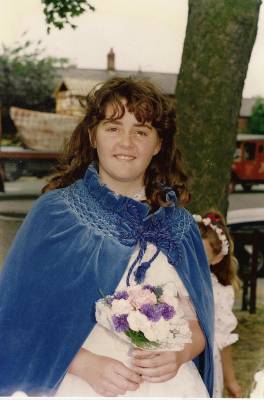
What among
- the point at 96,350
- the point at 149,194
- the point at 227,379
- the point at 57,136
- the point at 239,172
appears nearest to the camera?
the point at 96,350

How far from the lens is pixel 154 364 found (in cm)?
138

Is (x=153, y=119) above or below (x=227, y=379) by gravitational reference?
above

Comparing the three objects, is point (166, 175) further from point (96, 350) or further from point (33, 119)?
point (33, 119)

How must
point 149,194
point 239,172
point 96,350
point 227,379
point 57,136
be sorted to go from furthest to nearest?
point 239,172, point 57,136, point 227,379, point 149,194, point 96,350

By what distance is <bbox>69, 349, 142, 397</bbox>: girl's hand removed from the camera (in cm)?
137

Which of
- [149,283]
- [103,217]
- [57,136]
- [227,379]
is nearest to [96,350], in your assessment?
[149,283]

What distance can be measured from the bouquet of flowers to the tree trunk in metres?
1.35

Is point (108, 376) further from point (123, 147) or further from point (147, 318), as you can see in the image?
point (123, 147)

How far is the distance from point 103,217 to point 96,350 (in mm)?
301

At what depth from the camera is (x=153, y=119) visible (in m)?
1.49

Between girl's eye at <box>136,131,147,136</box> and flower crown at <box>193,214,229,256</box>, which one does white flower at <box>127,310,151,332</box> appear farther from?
flower crown at <box>193,214,229,256</box>

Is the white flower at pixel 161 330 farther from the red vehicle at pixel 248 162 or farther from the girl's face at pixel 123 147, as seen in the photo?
the red vehicle at pixel 248 162

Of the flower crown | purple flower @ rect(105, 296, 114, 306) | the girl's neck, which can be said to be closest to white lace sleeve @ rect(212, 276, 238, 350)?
the flower crown

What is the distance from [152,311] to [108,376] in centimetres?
18
